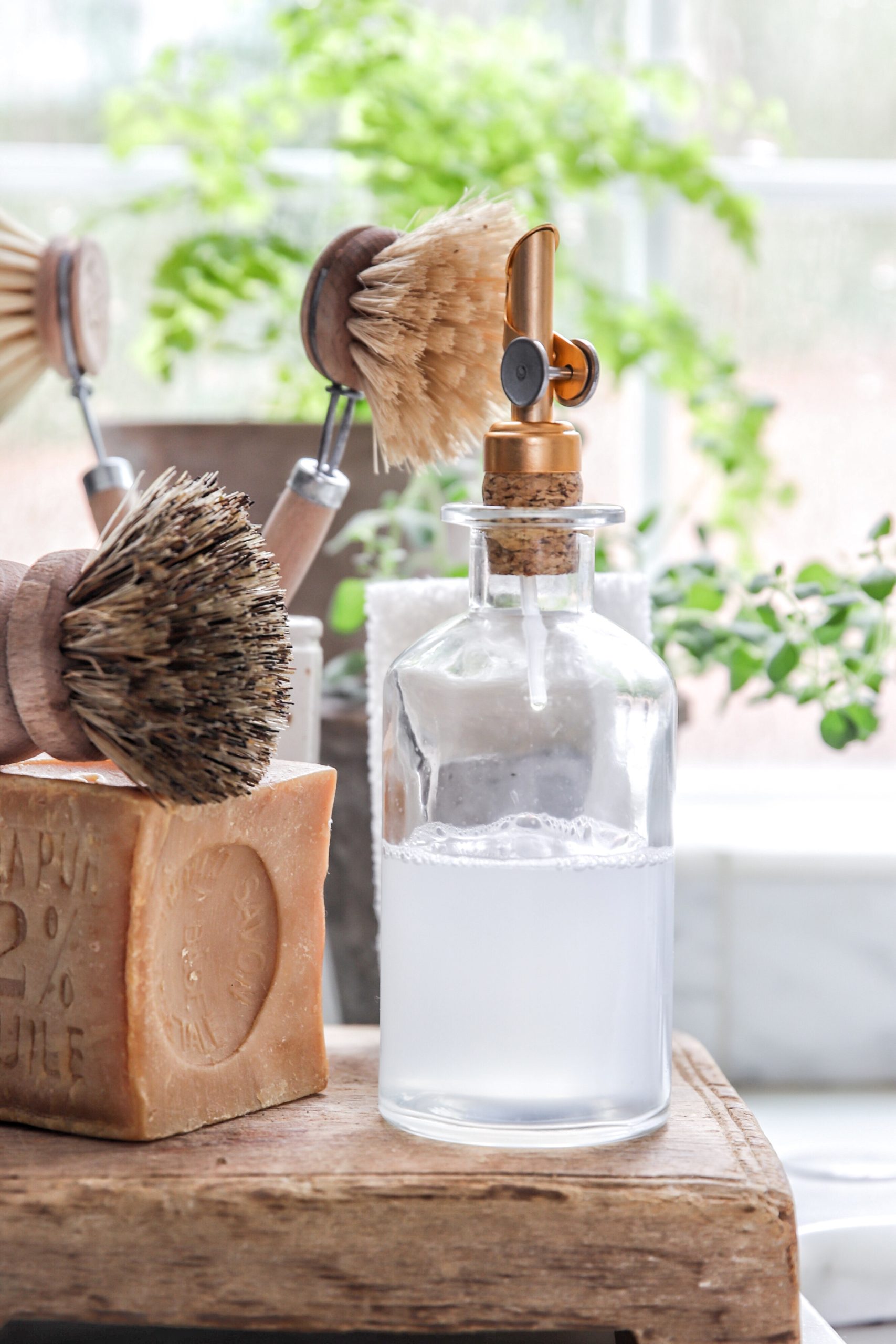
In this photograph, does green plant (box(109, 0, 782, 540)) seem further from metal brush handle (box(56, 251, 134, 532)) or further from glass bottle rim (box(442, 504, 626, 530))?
glass bottle rim (box(442, 504, 626, 530))

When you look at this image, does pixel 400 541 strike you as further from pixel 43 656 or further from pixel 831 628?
pixel 43 656

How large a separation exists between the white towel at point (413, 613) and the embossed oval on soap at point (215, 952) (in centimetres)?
10

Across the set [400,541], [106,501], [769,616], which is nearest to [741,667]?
[769,616]

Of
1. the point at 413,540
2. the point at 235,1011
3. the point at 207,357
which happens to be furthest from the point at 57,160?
the point at 235,1011

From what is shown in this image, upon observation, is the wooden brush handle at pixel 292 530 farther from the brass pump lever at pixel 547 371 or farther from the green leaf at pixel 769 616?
the green leaf at pixel 769 616

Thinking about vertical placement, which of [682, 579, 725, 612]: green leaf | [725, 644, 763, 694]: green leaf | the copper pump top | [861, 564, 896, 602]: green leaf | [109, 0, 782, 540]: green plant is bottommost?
[725, 644, 763, 694]: green leaf

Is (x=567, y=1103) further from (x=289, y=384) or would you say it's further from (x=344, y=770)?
(x=289, y=384)

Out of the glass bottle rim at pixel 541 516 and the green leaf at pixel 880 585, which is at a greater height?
the glass bottle rim at pixel 541 516

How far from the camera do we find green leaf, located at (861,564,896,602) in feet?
1.94

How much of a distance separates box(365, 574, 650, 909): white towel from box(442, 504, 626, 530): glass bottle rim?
0.35 ft

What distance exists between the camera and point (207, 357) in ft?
2.84

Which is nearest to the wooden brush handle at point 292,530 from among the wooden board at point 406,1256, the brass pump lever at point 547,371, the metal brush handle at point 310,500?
the metal brush handle at point 310,500

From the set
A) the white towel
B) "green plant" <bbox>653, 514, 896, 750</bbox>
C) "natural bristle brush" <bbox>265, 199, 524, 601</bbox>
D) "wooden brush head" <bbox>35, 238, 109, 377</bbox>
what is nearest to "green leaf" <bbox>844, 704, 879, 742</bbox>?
"green plant" <bbox>653, 514, 896, 750</bbox>

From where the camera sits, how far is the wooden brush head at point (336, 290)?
0.46m
